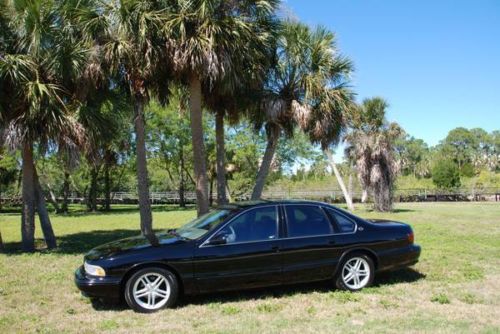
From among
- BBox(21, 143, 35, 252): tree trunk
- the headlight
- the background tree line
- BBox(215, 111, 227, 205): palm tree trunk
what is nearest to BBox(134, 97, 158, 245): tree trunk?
the background tree line

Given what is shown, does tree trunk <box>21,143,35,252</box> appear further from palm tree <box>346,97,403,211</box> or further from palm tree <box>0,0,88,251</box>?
palm tree <box>346,97,403,211</box>

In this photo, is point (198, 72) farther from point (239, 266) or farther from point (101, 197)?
point (101, 197)

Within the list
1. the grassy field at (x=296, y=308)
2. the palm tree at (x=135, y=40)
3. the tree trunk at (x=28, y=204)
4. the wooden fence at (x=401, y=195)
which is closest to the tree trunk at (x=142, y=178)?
the palm tree at (x=135, y=40)

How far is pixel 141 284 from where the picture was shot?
593cm

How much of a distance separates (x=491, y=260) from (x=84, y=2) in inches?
421

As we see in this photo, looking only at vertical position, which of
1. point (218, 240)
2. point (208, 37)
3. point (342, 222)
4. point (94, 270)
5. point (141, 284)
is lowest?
point (141, 284)

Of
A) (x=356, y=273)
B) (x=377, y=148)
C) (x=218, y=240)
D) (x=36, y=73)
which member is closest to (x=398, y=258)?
(x=356, y=273)

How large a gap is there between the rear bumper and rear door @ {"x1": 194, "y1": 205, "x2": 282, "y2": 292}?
1679 mm

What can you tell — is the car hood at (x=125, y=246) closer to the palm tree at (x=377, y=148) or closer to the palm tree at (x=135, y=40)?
the palm tree at (x=135, y=40)

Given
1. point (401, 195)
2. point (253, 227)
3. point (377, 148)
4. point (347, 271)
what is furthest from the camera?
point (401, 195)

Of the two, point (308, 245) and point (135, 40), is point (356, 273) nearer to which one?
point (308, 245)

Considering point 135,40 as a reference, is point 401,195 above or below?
below

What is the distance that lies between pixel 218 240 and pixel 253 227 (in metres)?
0.55

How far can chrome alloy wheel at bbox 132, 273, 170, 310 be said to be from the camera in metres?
5.89
